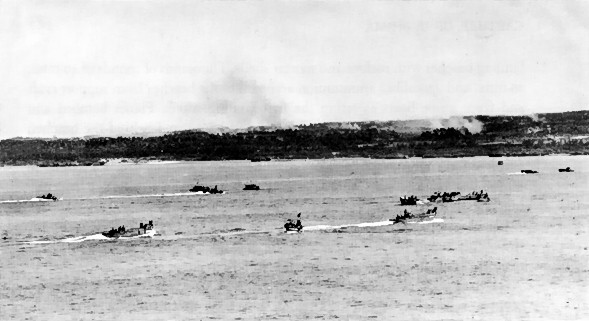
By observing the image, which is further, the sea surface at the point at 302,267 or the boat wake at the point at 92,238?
the boat wake at the point at 92,238

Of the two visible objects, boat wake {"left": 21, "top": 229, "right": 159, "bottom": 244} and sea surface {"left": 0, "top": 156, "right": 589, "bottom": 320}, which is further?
boat wake {"left": 21, "top": 229, "right": 159, "bottom": 244}

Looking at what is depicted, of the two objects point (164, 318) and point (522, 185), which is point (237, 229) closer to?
point (164, 318)

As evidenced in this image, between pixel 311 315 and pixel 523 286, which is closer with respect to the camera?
pixel 311 315

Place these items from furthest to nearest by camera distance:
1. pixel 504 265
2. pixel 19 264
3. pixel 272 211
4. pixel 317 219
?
pixel 272 211 → pixel 317 219 → pixel 19 264 → pixel 504 265

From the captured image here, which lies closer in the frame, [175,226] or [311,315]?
[311,315]

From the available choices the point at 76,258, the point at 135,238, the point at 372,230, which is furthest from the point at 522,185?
the point at 76,258

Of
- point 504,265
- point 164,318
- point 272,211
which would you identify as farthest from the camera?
point 272,211

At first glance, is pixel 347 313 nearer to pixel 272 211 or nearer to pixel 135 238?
pixel 135 238

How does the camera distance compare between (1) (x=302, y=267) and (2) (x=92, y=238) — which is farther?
(2) (x=92, y=238)

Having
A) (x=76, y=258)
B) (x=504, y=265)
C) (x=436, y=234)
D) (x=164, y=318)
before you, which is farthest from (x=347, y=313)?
(x=436, y=234)
